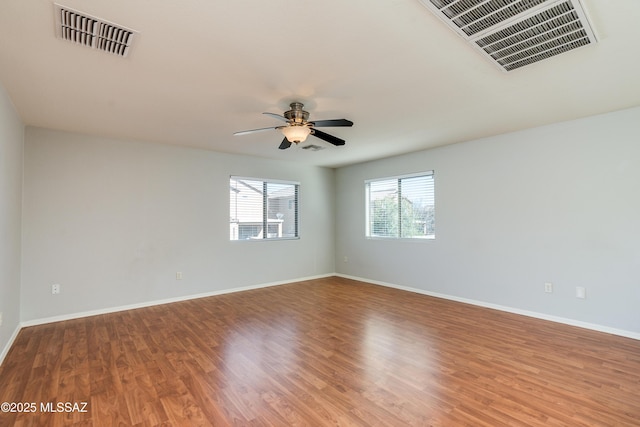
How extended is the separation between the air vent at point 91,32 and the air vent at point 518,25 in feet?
6.03

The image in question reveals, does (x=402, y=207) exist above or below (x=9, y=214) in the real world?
above

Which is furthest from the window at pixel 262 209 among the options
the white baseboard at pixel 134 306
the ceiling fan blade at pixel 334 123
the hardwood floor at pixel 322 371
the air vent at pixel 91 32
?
the air vent at pixel 91 32

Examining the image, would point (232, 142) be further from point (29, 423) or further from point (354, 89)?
point (29, 423)

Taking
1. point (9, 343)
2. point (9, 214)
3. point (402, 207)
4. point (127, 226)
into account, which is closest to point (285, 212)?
point (402, 207)

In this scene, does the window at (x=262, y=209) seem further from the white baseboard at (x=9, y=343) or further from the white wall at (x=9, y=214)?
the white baseboard at (x=9, y=343)

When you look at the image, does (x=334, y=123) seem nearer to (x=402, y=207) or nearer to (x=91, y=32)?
(x=91, y=32)

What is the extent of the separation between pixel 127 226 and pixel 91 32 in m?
→ 3.14

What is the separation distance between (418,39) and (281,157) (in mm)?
3974

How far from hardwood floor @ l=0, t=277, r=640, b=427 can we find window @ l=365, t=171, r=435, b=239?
1677 mm

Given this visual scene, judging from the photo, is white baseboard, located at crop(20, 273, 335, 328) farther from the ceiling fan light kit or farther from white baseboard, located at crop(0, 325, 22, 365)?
the ceiling fan light kit

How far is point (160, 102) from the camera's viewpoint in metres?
3.05

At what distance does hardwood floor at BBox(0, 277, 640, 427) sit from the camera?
6.45ft

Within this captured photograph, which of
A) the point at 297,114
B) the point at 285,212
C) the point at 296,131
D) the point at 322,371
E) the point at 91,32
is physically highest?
the point at 91,32

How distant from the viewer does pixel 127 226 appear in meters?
4.45
